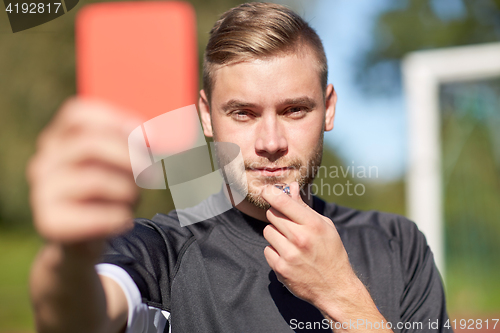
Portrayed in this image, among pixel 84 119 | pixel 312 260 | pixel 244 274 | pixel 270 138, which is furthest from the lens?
pixel 270 138

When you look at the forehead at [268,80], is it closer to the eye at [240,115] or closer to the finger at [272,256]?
the eye at [240,115]

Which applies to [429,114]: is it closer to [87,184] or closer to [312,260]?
[312,260]

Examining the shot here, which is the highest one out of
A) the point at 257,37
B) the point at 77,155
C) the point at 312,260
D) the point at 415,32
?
the point at 415,32

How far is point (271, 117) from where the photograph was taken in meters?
1.63

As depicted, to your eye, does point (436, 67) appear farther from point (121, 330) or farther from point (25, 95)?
point (25, 95)

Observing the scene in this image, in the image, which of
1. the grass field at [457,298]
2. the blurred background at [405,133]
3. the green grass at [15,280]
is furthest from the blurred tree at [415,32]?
the green grass at [15,280]

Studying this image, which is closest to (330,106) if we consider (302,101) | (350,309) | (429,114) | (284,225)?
(302,101)

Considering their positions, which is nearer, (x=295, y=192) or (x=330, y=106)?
(x=295, y=192)

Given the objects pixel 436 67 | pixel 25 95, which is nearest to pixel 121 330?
pixel 436 67

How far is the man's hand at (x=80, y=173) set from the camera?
50 centimetres

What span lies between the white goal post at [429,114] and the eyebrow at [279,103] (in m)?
3.61

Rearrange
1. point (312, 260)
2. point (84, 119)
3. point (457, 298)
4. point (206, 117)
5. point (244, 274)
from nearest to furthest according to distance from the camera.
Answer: point (84, 119), point (312, 260), point (244, 274), point (206, 117), point (457, 298)

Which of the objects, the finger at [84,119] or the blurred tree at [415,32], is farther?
the blurred tree at [415,32]

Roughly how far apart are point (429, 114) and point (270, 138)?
3.91 m
